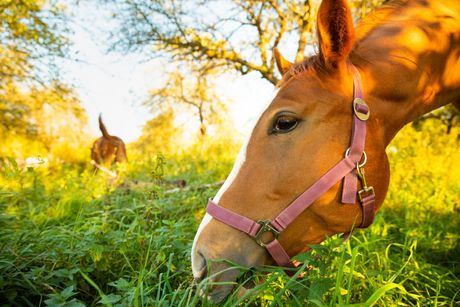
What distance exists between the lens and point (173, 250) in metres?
1.94

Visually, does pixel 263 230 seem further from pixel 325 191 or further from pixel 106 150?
pixel 106 150

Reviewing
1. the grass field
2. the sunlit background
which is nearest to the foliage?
the sunlit background

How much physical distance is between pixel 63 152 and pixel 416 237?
42.7 feet

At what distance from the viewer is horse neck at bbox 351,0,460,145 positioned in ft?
5.45

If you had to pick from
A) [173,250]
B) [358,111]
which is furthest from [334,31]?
[173,250]

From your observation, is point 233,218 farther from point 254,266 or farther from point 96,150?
point 96,150

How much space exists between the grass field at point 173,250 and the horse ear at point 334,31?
2.86 feet

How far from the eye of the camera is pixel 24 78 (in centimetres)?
932

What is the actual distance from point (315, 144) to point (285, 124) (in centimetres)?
17

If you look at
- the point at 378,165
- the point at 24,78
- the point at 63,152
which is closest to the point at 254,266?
the point at 378,165

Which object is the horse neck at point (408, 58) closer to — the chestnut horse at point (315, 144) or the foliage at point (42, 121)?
the chestnut horse at point (315, 144)

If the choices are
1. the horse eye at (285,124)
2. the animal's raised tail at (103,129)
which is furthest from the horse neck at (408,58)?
the animal's raised tail at (103,129)

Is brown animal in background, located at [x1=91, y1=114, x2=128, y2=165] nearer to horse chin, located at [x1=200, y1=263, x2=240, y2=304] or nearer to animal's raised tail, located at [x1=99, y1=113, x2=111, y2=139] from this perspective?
animal's raised tail, located at [x1=99, y1=113, x2=111, y2=139]

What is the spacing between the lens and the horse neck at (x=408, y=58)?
1.66 meters
